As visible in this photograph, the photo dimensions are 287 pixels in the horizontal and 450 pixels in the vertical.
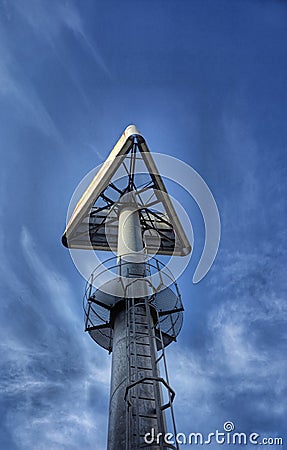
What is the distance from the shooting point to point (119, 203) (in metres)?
14.4

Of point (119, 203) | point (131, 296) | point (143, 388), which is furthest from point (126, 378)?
point (119, 203)

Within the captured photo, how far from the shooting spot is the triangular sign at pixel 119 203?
13227 millimetres

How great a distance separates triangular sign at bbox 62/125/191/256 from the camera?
13227 millimetres

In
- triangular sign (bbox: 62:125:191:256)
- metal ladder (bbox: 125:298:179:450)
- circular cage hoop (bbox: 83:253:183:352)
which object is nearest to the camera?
metal ladder (bbox: 125:298:179:450)

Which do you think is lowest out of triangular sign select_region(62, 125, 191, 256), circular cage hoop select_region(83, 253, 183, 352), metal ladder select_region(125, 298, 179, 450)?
Answer: metal ladder select_region(125, 298, 179, 450)

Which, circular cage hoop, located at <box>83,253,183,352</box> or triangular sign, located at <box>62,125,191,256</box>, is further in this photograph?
triangular sign, located at <box>62,125,191,256</box>

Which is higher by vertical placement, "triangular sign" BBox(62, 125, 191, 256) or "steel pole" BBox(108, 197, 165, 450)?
"triangular sign" BBox(62, 125, 191, 256)

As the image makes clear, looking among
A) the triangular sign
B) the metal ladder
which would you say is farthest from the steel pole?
the triangular sign

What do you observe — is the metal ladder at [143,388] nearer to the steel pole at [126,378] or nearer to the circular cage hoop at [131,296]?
the steel pole at [126,378]

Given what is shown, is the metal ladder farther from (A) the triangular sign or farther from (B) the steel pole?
(A) the triangular sign

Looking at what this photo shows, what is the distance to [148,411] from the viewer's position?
6633mm

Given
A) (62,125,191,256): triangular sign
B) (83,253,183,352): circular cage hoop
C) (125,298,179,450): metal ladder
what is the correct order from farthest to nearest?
(62,125,191,256): triangular sign, (83,253,183,352): circular cage hoop, (125,298,179,450): metal ladder

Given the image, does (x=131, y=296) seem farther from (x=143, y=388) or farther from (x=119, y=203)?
(x=119, y=203)

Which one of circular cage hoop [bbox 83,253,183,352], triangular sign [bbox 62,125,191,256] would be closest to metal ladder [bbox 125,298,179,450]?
circular cage hoop [bbox 83,253,183,352]
